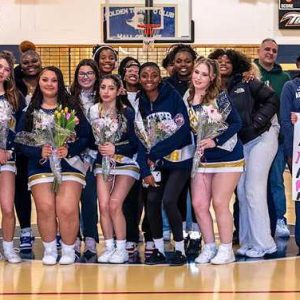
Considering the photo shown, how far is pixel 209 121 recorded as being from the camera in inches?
218

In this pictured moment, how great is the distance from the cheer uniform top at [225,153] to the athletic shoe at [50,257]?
1.35 meters

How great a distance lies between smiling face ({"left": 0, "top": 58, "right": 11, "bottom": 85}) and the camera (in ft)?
18.7

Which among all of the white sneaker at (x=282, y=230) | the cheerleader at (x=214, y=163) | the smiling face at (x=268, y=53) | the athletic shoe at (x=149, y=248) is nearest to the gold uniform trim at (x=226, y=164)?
the cheerleader at (x=214, y=163)

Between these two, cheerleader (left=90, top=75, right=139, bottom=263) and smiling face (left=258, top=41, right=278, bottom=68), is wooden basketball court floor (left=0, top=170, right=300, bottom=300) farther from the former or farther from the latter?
smiling face (left=258, top=41, right=278, bottom=68)

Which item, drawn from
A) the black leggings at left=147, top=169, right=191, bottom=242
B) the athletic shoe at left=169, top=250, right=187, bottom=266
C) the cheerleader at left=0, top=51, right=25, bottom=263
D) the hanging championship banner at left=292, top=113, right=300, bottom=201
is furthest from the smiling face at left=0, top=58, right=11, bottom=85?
the hanging championship banner at left=292, top=113, right=300, bottom=201

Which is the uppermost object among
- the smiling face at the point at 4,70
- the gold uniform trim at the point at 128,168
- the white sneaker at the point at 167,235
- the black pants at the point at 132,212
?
the smiling face at the point at 4,70

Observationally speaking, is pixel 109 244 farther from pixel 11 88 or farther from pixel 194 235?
pixel 11 88

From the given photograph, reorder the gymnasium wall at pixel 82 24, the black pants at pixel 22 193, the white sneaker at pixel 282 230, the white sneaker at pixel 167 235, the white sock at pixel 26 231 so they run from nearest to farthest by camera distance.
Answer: the black pants at pixel 22 193 < the white sock at pixel 26 231 < the white sneaker at pixel 167 235 < the white sneaker at pixel 282 230 < the gymnasium wall at pixel 82 24

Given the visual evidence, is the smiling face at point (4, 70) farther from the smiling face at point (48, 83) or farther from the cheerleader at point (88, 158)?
the cheerleader at point (88, 158)

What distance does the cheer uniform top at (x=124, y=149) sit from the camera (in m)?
5.75

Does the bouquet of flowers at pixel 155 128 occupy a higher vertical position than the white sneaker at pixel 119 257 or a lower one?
higher

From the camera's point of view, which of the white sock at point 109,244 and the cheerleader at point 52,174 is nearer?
the cheerleader at point 52,174

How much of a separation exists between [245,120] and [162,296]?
1.89m

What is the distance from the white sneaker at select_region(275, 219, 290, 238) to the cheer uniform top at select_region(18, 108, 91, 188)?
7.40ft
